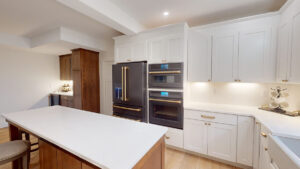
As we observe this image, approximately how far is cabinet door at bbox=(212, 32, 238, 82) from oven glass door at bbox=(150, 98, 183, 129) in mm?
916

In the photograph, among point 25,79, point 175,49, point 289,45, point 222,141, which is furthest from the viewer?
point 25,79

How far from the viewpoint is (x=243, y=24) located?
6.56 feet

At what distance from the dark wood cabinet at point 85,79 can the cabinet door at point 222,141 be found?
329cm

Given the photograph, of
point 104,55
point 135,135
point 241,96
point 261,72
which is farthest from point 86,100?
point 261,72

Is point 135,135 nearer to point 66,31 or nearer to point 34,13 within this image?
point 34,13

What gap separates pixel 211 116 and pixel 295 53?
4.22 ft

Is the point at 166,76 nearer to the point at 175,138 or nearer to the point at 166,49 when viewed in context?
the point at 166,49

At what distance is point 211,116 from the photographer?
2.01 m

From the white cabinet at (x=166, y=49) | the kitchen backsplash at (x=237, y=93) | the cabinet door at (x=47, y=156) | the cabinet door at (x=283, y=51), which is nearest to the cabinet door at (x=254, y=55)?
the cabinet door at (x=283, y=51)

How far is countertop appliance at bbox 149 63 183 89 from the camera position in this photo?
7.16ft

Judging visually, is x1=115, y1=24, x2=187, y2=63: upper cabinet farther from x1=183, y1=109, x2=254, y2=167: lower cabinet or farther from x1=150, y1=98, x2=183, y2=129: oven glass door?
x1=183, y1=109, x2=254, y2=167: lower cabinet

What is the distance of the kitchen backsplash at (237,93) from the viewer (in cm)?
191

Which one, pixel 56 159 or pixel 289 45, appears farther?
pixel 289 45

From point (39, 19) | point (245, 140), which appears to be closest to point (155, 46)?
point (245, 140)
